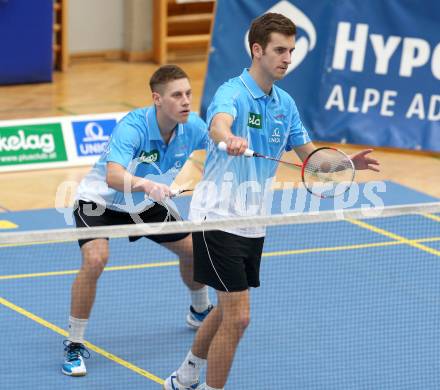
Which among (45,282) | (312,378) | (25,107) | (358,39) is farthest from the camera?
(25,107)

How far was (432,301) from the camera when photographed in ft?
27.5

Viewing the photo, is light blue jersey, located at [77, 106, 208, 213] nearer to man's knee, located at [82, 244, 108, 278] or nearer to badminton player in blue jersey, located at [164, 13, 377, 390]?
man's knee, located at [82, 244, 108, 278]

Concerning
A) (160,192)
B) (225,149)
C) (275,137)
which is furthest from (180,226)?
(275,137)

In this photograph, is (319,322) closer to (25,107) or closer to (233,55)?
(233,55)

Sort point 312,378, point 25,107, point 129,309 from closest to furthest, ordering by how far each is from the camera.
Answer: point 312,378 < point 129,309 < point 25,107

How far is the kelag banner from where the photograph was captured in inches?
491

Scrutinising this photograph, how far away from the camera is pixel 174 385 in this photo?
6625 millimetres

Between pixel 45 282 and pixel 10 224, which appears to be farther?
pixel 10 224

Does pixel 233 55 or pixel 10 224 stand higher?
pixel 233 55

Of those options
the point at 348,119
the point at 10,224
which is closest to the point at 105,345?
the point at 10,224

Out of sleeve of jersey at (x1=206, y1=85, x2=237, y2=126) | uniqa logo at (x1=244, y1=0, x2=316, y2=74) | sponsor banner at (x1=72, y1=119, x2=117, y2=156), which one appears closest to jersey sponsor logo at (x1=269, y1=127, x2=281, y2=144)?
sleeve of jersey at (x1=206, y1=85, x2=237, y2=126)

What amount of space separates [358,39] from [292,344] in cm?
581

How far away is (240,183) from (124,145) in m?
0.87

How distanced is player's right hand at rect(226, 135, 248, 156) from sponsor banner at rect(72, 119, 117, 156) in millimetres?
6555
